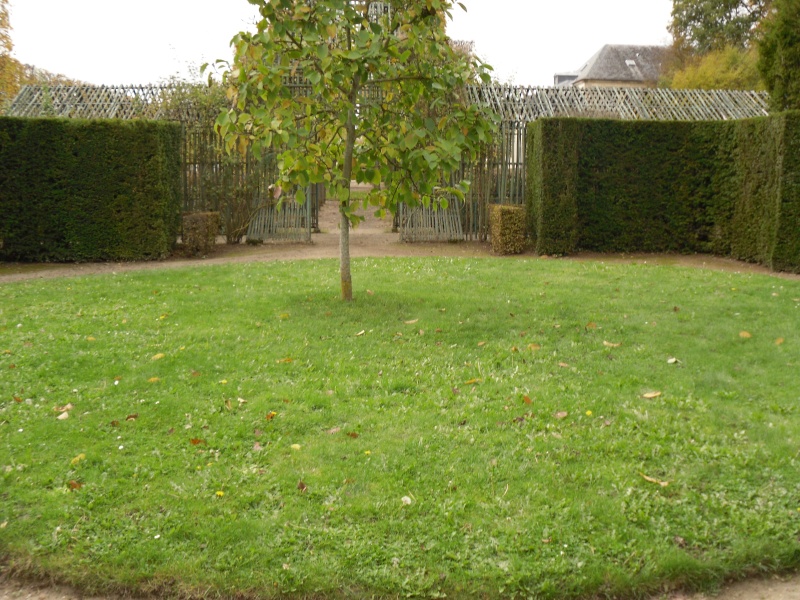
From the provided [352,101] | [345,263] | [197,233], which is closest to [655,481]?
[345,263]

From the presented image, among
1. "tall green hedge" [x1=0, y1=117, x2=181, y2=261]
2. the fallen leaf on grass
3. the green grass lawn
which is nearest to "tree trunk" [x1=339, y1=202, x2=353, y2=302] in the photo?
the green grass lawn

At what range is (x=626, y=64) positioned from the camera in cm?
5738

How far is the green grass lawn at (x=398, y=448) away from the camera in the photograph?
3.38 meters

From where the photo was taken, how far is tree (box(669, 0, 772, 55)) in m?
41.3

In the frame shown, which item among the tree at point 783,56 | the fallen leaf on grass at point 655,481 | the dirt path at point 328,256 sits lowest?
the fallen leaf on grass at point 655,481

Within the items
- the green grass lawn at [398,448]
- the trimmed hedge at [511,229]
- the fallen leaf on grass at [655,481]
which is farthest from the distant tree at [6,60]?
the fallen leaf on grass at [655,481]

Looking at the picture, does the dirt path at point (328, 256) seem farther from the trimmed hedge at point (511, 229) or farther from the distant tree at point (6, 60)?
the distant tree at point (6, 60)

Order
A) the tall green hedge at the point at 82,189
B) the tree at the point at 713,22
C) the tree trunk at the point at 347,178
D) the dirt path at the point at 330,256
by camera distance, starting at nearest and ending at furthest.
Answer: the tree trunk at the point at 347,178, the dirt path at the point at 330,256, the tall green hedge at the point at 82,189, the tree at the point at 713,22

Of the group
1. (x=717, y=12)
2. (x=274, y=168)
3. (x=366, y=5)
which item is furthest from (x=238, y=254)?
(x=717, y=12)

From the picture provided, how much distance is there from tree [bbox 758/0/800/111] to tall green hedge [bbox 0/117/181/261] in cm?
1168

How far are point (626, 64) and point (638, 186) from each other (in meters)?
48.0

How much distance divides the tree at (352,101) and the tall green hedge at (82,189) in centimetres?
635

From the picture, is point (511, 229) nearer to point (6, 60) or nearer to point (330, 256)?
point (330, 256)

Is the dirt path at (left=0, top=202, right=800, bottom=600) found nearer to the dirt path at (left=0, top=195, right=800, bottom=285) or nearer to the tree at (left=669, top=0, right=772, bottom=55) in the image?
the dirt path at (left=0, top=195, right=800, bottom=285)
